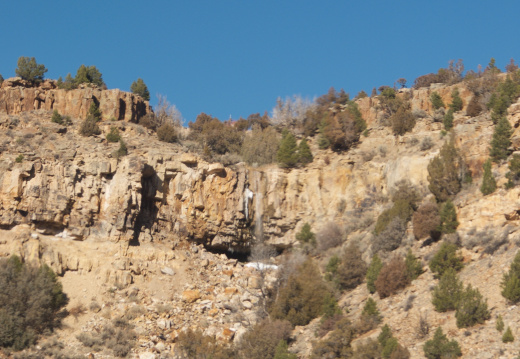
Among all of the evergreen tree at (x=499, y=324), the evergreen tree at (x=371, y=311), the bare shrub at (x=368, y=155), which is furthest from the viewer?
the bare shrub at (x=368, y=155)

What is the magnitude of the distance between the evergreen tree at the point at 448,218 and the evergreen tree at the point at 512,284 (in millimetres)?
7077

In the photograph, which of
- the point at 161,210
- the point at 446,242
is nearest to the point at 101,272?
the point at 161,210

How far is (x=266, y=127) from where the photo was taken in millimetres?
62656

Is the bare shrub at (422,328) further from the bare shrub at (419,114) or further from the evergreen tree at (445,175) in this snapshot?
the bare shrub at (419,114)

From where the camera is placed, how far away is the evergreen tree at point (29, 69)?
53.9 metres

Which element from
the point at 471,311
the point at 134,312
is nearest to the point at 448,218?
the point at 471,311

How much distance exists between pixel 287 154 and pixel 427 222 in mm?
14593

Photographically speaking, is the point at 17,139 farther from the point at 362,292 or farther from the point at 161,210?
the point at 362,292

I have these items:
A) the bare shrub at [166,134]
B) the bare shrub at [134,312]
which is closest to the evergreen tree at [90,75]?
the bare shrub at [166,134]

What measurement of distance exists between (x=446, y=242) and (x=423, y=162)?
971 centimetres

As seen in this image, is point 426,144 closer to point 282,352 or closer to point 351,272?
point 351,272

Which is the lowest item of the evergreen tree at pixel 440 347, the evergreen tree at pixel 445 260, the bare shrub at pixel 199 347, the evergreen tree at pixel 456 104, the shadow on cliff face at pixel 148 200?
the bare shrub at pixel 199 347

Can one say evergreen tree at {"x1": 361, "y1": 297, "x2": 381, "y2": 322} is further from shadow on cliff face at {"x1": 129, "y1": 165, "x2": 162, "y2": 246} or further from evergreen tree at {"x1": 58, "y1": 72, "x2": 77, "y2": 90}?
evergreen tree at {"x1": 58, "y1": 72, "x2": 77, "y2": 90}

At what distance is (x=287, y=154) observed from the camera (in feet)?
171
